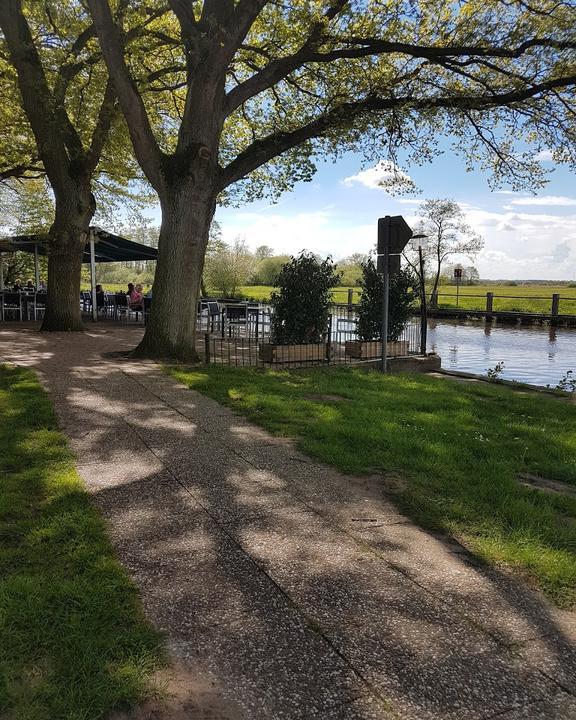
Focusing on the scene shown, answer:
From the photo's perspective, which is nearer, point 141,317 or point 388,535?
point 388,535

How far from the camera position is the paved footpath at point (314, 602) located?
6.51ft

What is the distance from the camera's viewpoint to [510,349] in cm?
1978

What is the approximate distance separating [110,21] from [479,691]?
10.9 meters

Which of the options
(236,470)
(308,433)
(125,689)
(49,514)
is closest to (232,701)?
(125,689)

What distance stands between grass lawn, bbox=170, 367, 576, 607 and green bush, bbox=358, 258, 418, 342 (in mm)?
2890

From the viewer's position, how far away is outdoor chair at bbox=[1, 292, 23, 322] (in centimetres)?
2023

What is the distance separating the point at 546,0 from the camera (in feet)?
37.3

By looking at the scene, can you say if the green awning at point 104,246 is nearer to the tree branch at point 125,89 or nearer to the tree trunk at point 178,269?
the tree branch at point 125,89

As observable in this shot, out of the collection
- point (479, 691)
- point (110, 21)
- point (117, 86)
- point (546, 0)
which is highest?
point (546, 0)

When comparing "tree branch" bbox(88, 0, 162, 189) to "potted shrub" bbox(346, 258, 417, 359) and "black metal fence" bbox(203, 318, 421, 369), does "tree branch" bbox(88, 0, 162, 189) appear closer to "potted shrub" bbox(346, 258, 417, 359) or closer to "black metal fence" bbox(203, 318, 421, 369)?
"black metal fence" bbox(203, 318, 421, 369)

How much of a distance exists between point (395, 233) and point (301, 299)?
2.22 meters

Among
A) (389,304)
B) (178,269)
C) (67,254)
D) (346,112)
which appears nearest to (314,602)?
(178,269)

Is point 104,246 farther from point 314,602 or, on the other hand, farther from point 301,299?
point 314,602

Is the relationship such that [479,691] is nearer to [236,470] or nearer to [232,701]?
[232,701]
